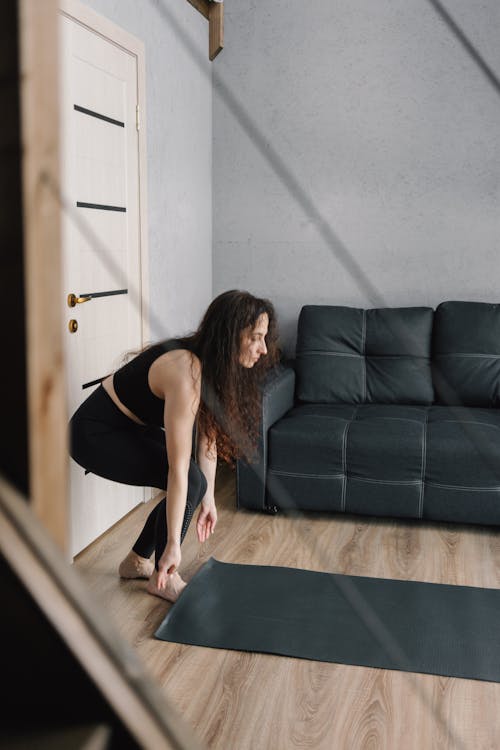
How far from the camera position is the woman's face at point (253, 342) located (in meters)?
2.36

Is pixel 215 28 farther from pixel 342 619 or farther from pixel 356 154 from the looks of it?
pixel 342 619

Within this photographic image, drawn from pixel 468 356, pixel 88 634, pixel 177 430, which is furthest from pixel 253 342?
pixel 88 634

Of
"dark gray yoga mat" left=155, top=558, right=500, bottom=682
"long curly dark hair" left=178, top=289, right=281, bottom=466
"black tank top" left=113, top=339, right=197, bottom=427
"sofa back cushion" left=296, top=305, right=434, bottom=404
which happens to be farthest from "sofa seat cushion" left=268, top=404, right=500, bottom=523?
"black tank top" left=113, top=339, right=197, bottom=427

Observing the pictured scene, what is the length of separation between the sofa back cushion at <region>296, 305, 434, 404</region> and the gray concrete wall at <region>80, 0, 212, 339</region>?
2.38 ft

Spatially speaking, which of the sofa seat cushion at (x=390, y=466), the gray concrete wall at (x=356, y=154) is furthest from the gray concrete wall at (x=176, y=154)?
the sofa seat cushion at (x=390, y=466)

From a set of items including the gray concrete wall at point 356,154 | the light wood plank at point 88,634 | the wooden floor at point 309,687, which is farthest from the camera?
the gray concrete wall at point 356,154

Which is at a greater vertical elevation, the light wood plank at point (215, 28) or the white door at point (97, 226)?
the light wood plank at point (215, 28)

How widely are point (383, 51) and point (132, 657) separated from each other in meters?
4.19

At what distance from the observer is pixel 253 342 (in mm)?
2389

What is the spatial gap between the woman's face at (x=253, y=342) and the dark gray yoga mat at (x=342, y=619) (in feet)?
2.61

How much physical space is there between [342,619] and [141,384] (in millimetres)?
971

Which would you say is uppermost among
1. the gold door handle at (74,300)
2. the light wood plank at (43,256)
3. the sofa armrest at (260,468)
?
the light wood plank at (43,256)

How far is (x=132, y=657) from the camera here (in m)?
0.49

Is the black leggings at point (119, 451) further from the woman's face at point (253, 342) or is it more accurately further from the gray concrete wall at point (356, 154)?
the gray concrete wall at point (356, 154)
